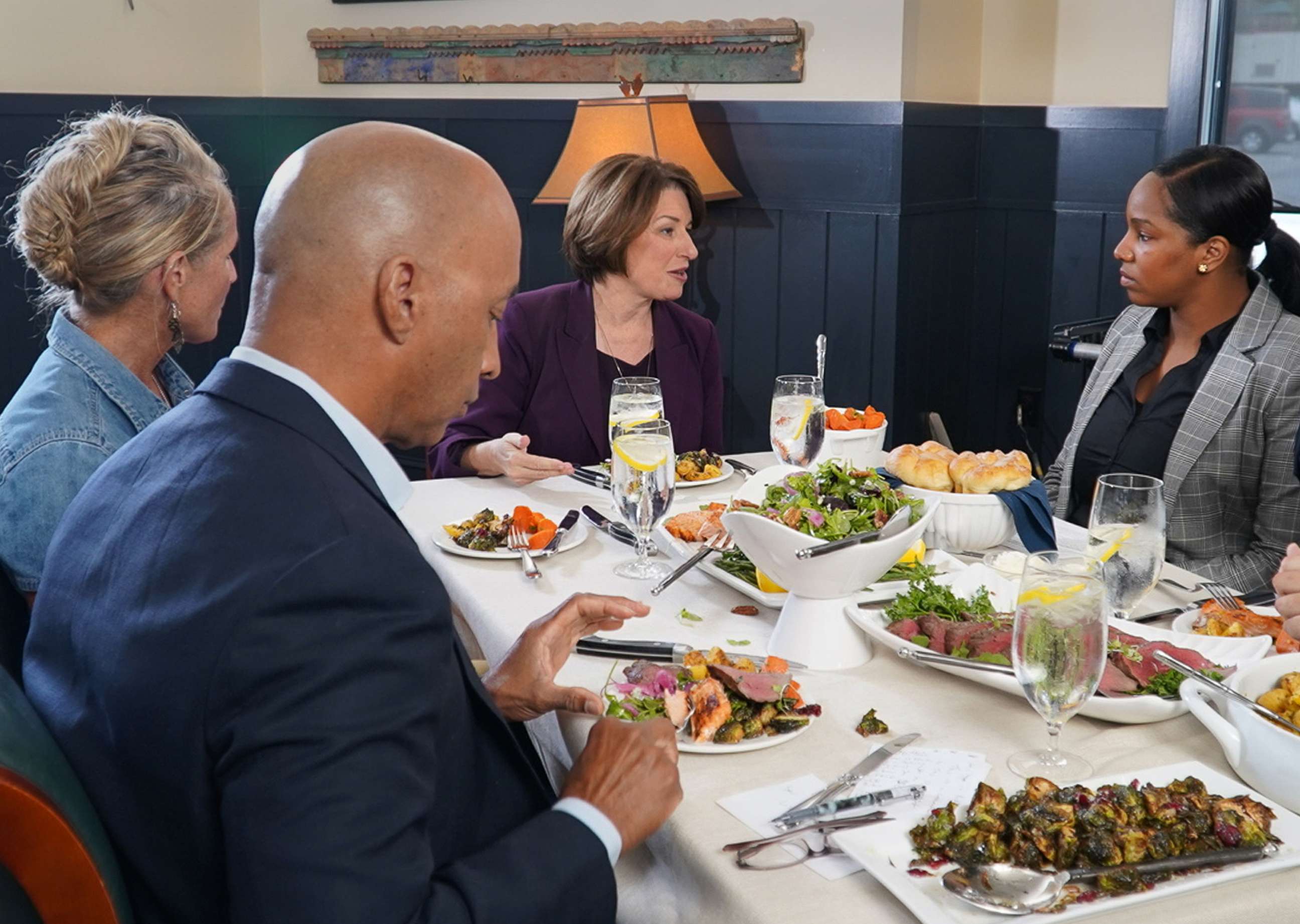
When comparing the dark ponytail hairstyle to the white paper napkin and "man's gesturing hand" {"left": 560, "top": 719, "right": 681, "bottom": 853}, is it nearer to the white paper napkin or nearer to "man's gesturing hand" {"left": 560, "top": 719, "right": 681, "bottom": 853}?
the white paper napkin

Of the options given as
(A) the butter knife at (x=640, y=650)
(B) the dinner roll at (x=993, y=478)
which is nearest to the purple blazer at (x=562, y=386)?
(B) the dinner roll at (x=993, y=478)

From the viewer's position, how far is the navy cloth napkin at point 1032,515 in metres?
1.85

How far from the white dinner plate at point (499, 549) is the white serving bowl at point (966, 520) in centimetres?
51

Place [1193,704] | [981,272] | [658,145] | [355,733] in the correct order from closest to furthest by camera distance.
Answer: [355,733] → [1193,704] → [658,145] → [981,272]

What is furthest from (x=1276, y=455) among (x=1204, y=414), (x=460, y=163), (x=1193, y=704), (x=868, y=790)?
(x=460, y=163)

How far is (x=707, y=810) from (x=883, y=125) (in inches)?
116

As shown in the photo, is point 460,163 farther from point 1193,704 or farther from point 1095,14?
point 1095,14

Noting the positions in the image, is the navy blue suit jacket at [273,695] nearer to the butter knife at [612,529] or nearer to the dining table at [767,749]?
the dining table at [767,749]

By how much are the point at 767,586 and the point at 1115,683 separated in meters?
0.49

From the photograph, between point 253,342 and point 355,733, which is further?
point 253,342

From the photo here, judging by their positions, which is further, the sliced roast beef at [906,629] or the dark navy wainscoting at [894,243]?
the dark navy wainscoting at [894,243]

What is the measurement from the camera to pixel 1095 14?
3.84 meters

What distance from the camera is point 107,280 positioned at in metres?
1.88

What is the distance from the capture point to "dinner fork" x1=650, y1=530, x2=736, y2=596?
1.76m
